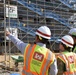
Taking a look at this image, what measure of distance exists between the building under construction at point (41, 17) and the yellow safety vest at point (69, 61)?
10826mm

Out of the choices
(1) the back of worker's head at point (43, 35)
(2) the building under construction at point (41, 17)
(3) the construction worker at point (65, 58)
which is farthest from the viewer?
(2) the building under construction at point (41, 17)

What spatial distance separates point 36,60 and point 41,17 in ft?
43.8

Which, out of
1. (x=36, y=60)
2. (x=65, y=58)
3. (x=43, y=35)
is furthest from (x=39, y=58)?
(x=65, y=58)

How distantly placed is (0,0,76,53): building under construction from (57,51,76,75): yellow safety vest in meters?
10.8

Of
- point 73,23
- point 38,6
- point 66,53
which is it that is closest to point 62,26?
point 73,23

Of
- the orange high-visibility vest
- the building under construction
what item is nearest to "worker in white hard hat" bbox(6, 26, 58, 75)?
the orange high-visibility vest

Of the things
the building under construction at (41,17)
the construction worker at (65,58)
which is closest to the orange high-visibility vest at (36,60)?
the construction worker at (65,58)

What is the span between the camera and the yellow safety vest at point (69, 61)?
109 inches

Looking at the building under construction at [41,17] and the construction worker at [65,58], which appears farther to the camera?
the building under construction at [41,17]

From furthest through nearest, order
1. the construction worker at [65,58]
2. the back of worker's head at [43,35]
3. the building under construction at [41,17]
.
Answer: the building under construction at [41,17]
the construction worker at [65,58]
the back of worker's head at [43,35]

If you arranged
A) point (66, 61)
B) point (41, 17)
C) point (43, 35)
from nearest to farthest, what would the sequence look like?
point (43, 35), point (66, 61), point (41, 17)

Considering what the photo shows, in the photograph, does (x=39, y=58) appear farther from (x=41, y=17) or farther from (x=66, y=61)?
(x=41, y=17)

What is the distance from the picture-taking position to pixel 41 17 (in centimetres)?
1584

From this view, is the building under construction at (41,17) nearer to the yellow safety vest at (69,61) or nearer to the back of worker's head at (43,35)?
the yellow safety vest at (69,61)
